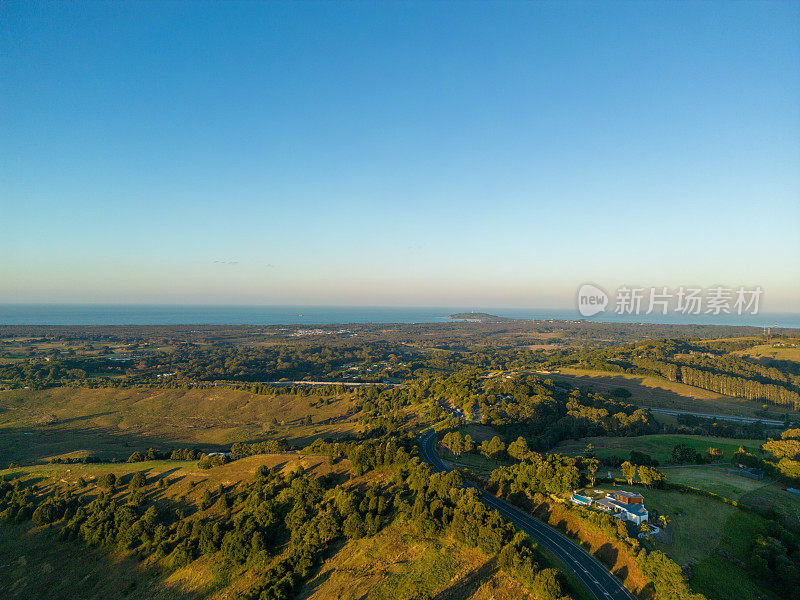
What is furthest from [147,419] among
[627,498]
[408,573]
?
[627,498]

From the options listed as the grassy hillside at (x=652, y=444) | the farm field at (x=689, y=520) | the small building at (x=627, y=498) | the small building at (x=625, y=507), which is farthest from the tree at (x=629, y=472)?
the grassy hillside at (x=652, y=444)

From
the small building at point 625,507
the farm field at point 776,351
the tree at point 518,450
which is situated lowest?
the tree at point 518,450

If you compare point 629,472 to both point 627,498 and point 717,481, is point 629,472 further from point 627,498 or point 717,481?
point 717,481

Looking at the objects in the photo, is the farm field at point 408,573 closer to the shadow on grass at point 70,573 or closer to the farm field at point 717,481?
the shadow on grass at point 70,573

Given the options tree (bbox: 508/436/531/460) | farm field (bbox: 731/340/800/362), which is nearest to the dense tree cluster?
tree (bbox: 508/436/531/460)

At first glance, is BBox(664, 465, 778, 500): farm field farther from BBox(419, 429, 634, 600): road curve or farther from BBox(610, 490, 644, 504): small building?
BBox(419, 429, 634, 600): road curve

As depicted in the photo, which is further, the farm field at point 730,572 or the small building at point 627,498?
the small building at point 627,498
